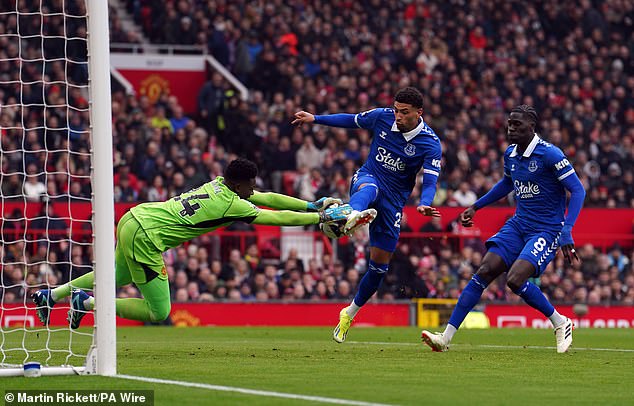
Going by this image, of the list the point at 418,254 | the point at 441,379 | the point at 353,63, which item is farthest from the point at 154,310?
the point at 353,63

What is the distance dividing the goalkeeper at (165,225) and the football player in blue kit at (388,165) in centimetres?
189

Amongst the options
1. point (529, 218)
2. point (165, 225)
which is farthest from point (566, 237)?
point (165, 225)

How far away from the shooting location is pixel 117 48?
31812 mm

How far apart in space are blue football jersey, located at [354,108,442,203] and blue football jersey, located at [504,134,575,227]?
1025 mm

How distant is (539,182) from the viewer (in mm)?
13742

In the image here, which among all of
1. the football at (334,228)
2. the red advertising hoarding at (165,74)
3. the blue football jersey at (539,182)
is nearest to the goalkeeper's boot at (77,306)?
the football at (334,228)

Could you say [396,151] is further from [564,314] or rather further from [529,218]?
[564,314]

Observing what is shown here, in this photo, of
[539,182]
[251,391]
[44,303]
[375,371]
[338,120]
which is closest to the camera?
[251,391]

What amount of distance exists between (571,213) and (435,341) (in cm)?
203

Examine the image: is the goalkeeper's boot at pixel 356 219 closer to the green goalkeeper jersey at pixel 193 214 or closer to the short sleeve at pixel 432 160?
the green goalkeeper jersey at pixel 193 214

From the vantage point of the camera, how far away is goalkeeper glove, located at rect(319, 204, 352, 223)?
40.6 feet

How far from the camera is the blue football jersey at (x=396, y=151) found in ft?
47.3

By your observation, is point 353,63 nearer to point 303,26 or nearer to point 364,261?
point 303,26

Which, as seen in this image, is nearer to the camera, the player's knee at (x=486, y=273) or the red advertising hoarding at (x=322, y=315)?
the player's knee at (x=486, y=273)
